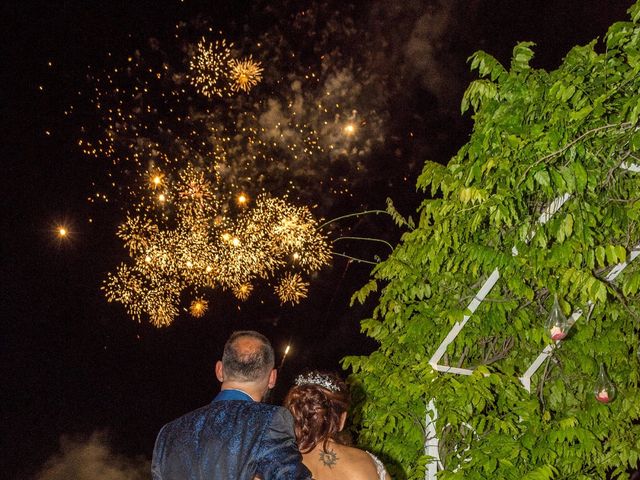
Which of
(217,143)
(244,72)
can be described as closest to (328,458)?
(244,72)

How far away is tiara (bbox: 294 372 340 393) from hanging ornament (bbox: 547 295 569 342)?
5.83 feet

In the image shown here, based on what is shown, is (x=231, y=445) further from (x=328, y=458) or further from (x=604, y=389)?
(x=604, y=389)

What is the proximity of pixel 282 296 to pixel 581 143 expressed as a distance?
15066 mm

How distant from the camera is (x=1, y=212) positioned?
12.5 metres

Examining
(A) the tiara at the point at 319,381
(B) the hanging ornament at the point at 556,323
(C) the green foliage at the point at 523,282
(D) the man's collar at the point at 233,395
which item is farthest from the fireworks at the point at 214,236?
(D) the man's collar at the point at 233,395

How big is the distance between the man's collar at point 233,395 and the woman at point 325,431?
90 cm

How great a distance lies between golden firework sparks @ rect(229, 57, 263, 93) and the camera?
8844mm

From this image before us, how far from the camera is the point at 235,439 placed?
7.37ft

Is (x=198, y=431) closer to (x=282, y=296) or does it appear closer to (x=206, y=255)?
(x=206, y=255)

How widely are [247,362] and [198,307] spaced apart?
50.4 feet

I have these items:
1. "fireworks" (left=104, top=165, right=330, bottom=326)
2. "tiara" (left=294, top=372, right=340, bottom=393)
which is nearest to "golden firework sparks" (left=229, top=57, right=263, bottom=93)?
"fireworks" (left=104, top=165, right=330, bottom=326)

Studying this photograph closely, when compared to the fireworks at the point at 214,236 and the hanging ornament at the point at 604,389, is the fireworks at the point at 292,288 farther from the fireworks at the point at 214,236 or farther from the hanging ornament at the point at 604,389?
the hanging ornament at the point at 604,389

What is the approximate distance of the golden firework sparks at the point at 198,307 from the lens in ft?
57.0

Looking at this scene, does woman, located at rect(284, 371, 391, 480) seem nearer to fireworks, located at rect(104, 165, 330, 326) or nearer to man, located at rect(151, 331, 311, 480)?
man, located at rect(151, 331, 311, 480)
